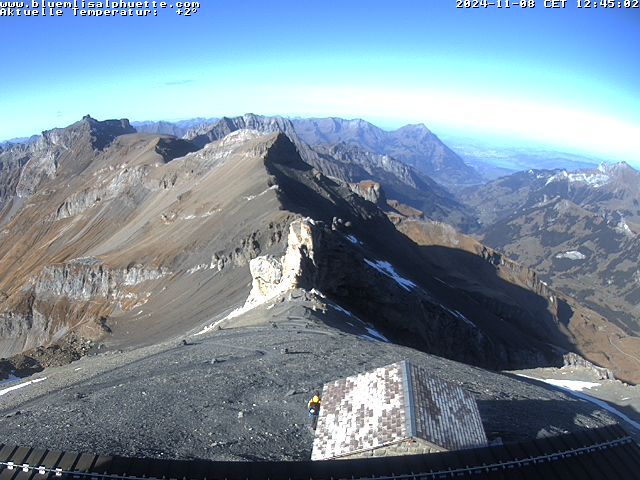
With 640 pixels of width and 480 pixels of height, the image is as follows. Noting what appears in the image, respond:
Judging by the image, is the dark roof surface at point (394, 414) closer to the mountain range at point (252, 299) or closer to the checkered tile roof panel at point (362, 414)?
the checkered tile roof panel at point (362, 414)

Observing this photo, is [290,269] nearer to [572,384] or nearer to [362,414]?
[572,384]

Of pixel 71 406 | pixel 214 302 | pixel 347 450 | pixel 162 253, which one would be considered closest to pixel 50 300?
pixel 162 253

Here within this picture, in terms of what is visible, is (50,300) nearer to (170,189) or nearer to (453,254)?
(170,189)

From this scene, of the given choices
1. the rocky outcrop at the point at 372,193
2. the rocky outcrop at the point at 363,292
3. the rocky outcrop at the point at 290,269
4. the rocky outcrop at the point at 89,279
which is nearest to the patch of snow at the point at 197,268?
the rocky outcrop at the point at 89,279

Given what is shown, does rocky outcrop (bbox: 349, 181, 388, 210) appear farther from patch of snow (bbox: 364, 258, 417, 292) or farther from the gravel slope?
the gravel slope

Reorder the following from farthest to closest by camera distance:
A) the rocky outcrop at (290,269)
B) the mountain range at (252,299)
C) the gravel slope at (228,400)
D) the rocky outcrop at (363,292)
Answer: the rocky outcrop at (363,292)
the rocky outcrop at (290,269)
the mountain range at (252,299)
the gravel slope at (228,400)

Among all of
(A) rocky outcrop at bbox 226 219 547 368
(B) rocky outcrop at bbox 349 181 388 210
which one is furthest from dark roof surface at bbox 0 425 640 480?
(B) rocky outcrop at bbox 349 181 388 210
